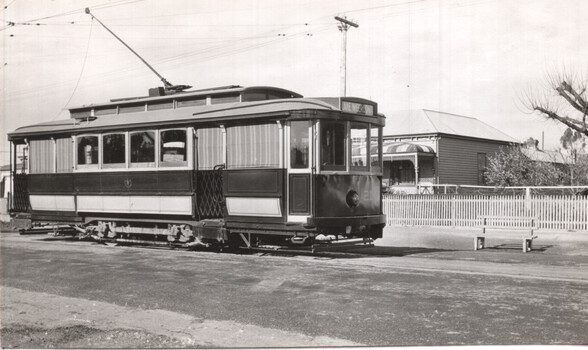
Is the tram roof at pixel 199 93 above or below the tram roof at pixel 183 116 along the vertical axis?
above

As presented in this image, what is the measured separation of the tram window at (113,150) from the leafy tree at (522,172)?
17166mm

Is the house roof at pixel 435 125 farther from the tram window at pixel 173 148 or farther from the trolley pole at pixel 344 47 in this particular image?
the tram window at pixel 173 148

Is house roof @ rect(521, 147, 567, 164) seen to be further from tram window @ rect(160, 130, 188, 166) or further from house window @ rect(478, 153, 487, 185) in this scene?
tram window @ rect(160, 130, 188, 166)

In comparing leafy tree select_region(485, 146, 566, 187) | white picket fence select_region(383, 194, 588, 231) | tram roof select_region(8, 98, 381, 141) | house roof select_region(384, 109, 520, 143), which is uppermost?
house roof select_region(384, 109, 520, 143)

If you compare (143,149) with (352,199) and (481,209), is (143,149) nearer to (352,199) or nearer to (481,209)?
(352,199)

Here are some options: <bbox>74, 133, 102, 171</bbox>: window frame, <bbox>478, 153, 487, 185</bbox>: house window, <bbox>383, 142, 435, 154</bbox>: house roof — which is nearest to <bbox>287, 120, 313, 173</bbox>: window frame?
<bbox>74, 133, 102, 171</bbox>: window frame

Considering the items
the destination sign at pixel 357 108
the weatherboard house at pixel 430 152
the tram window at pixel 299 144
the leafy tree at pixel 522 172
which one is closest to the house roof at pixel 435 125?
the weatherboard house at pixel 430 152

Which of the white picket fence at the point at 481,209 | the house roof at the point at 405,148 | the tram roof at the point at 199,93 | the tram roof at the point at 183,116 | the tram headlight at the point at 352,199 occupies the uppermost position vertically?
the tram roof at the point at 199,93

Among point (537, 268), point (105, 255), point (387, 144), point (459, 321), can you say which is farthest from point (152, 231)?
point (387, 144)

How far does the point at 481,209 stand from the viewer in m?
20.5

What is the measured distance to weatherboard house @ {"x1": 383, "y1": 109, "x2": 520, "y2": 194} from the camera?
1235 inches

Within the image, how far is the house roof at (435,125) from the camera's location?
3394 cm

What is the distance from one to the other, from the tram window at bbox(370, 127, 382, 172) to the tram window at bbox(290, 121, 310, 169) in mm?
1703

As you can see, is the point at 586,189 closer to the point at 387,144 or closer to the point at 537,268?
the point at 537,268
